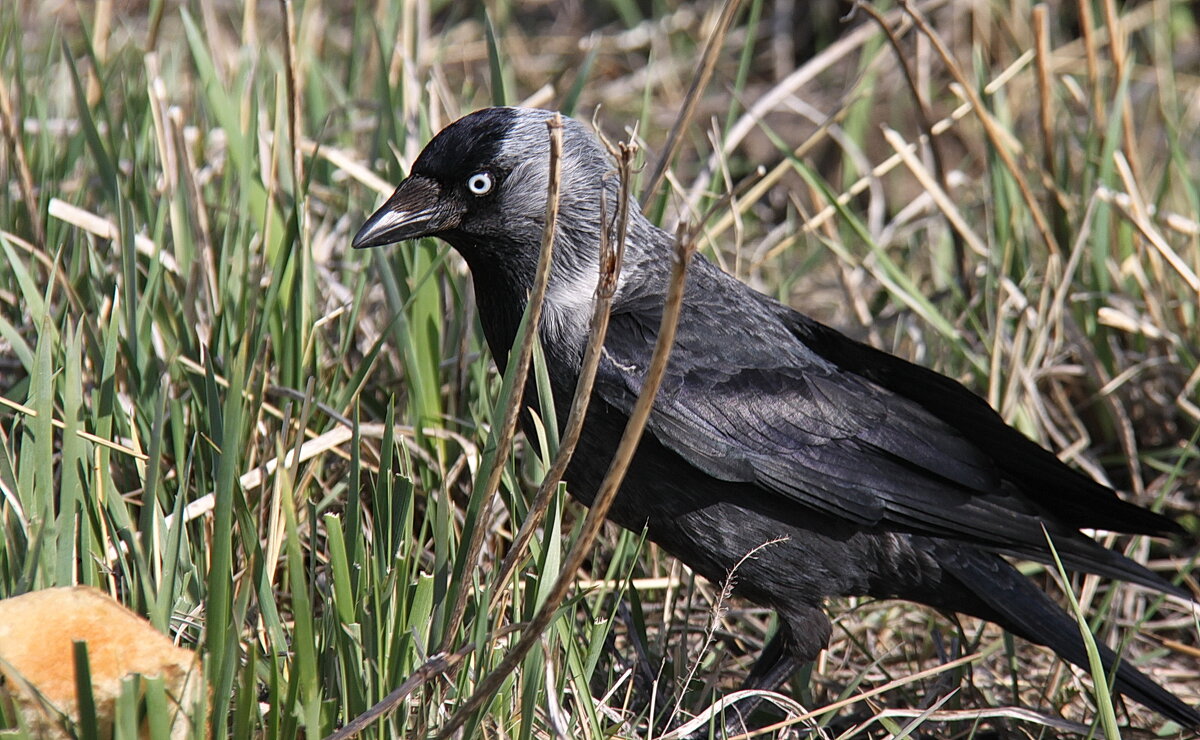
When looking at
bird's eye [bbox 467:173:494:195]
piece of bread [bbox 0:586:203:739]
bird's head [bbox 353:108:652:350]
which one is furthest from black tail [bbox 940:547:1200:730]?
piece of bread [bbox 0:586:203:739]

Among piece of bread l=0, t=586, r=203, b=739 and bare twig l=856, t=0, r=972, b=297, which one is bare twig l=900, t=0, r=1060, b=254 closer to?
bare twig l=856, t=0, r=972, b=297

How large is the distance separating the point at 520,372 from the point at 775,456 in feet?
3.30

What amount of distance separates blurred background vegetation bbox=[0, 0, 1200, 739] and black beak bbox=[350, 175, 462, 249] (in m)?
0.20

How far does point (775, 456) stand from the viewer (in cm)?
274

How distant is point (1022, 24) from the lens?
17.7 feet

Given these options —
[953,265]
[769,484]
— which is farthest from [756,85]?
[769,484]

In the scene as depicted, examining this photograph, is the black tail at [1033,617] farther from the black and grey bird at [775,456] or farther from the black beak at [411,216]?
the black beak at [411,216]

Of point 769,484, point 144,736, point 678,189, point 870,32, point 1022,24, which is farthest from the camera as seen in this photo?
point 1022,24

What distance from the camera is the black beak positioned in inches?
110

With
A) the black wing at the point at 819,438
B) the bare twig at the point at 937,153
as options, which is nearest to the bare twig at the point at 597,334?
the black wing at the point at 819,438

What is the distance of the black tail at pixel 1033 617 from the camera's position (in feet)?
8.67

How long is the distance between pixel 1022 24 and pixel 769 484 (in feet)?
11.5

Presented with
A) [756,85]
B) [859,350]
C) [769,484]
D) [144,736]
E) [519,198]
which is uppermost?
[756,85]

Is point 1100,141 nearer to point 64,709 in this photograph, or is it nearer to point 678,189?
point 678,189
